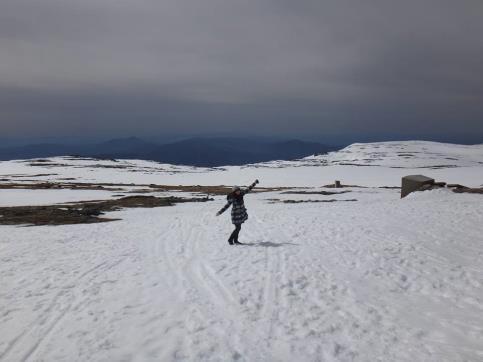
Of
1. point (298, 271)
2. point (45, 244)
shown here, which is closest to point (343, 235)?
point (298, 271)

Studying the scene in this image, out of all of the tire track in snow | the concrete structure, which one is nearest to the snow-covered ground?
the tire track in snow

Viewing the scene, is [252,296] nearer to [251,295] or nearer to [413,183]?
[251,295]

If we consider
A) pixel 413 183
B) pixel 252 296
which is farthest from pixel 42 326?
pixel 413 183

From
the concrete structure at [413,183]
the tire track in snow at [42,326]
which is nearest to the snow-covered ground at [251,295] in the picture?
the tire track in snow at [42,326]

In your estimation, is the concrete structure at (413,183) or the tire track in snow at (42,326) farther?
the concrete structure at (413,183)

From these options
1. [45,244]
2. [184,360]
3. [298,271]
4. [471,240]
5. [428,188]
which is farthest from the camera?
[428,188]

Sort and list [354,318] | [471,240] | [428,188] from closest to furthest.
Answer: [354,318] < [471,240] < [428,188]

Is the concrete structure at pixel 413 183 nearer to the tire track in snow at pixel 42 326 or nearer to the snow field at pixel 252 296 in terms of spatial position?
the snow field at pixel 252 296

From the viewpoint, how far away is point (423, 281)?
12.6m

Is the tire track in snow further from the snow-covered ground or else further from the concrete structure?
the concrete structure

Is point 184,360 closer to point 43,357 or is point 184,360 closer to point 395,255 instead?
point 43,357

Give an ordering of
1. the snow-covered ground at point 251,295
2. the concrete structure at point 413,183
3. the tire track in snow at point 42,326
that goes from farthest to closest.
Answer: the concrete structure at point 413,183 < the snow-covered ground at point 251,295 < the tire track in snow at point 42,326

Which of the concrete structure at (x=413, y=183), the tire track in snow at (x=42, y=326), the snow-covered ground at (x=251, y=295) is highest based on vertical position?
the concrete structure at (x=413, y=183)

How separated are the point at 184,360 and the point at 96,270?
795 centimetres
